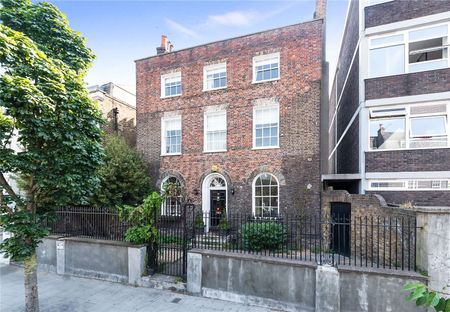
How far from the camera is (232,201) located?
12781 millimetres

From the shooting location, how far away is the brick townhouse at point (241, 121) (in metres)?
11.8

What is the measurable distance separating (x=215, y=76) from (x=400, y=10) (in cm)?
858

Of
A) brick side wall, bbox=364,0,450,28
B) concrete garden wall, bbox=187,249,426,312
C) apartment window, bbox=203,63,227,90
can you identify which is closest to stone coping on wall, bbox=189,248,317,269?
concrete garden wall, bbox=187,249,426,312

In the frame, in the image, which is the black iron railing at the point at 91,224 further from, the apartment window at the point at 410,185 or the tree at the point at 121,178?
the apartment window at the point at 410,185

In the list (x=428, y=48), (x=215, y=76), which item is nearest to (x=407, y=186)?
(x=428, y=48)

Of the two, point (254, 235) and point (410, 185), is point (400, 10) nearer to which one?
point (410, 185)

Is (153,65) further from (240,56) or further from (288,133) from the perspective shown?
(288,133)

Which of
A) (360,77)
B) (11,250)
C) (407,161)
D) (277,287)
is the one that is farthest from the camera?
(360,77)

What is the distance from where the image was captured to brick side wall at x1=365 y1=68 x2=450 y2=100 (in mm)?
9312

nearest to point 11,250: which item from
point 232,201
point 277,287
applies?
point 277,287

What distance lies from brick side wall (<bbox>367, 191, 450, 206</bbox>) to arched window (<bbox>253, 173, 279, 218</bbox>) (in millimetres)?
4334

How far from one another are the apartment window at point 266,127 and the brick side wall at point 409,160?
4.21 metres

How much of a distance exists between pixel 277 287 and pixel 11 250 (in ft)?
19.8

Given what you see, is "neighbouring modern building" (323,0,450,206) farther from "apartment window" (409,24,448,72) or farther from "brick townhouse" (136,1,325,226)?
"brick townhouse" (136,1,325,226)
